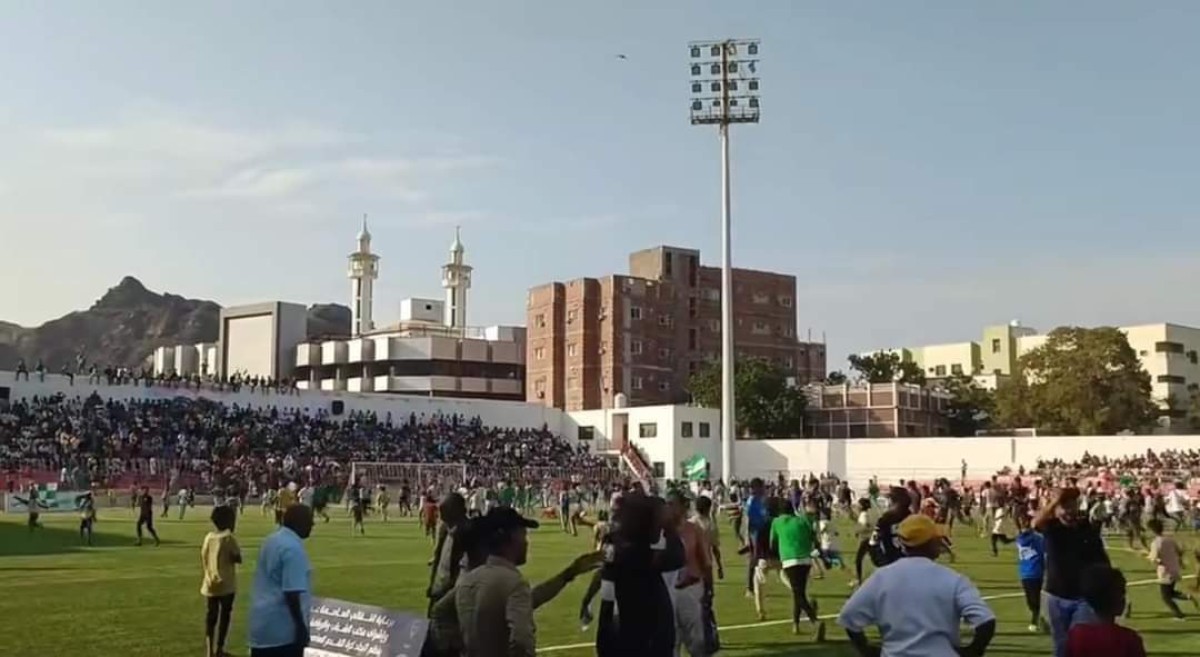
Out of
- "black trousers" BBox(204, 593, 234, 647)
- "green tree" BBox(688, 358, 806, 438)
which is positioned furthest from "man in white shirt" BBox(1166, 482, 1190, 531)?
"green tree" BBox(688, 358, 806, 438)

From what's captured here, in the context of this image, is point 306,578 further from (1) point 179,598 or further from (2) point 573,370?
(2) point 573,370

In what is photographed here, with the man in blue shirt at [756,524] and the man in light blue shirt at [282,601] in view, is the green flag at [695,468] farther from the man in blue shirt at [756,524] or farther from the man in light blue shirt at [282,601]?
the man in light blue shirt at [282,601]

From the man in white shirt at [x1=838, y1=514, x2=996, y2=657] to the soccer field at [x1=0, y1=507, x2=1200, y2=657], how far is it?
8 centimetres

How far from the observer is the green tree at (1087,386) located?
8588 centimetres

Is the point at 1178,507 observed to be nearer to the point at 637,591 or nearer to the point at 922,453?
the point at 922,453

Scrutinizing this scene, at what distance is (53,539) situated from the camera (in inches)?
1415

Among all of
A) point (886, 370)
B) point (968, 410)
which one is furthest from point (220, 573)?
point (886, 370)

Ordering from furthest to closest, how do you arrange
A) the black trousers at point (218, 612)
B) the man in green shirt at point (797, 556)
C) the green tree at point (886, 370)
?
the green tree at point (886, 370) < the man in green shirt at point (797, 556) < the black trousers at point (218, 612)

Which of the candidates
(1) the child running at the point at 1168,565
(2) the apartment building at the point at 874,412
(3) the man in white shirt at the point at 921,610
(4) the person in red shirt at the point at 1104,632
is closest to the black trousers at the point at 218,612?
(3) the man in white shirt at the point at 921,610

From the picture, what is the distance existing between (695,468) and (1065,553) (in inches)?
2944

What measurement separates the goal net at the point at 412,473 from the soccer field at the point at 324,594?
81.4 feet

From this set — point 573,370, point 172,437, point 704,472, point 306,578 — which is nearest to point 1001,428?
point 704,472

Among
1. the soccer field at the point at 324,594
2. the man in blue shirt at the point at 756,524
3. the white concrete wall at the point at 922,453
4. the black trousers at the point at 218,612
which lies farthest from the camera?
the white concrete wall at the point at 922,453

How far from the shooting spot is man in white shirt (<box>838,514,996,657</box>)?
6.16 metres
